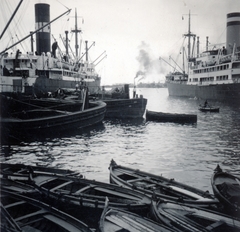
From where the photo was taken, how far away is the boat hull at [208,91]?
172 ft

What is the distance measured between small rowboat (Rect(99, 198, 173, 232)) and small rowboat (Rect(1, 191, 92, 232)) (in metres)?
0.61

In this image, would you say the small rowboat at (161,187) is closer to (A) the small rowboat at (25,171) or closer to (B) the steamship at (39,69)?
(A) the small rowboat at (25,171)

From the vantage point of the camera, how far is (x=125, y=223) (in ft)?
20.5

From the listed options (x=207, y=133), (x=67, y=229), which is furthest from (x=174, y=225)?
(x=207, y=133)

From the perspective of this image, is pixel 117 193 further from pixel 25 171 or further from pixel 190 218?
pixel 25 171

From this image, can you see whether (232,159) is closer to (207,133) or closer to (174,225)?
(207,133)

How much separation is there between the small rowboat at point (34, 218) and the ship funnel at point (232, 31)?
58789mm

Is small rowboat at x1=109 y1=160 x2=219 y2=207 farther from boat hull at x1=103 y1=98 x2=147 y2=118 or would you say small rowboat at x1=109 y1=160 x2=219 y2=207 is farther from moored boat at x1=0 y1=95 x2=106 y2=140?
boat hull at x1=103 y1=98 x2=147 y2=118

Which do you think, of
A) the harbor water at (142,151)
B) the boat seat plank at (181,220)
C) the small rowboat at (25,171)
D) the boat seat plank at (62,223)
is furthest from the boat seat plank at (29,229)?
the harbor water at (142,151)

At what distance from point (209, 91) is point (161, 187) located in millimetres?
57113

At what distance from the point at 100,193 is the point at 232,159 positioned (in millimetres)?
9343

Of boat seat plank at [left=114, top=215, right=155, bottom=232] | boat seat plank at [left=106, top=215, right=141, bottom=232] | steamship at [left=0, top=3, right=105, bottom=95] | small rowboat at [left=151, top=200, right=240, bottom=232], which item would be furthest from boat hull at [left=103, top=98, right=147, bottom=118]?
boat seat plank at [left=106, top=215, right=141, bottom=232]

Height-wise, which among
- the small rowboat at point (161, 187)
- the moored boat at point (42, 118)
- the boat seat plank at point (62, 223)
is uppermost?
the moored boat at point (42, 118)

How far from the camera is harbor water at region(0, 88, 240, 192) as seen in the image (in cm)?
1314
